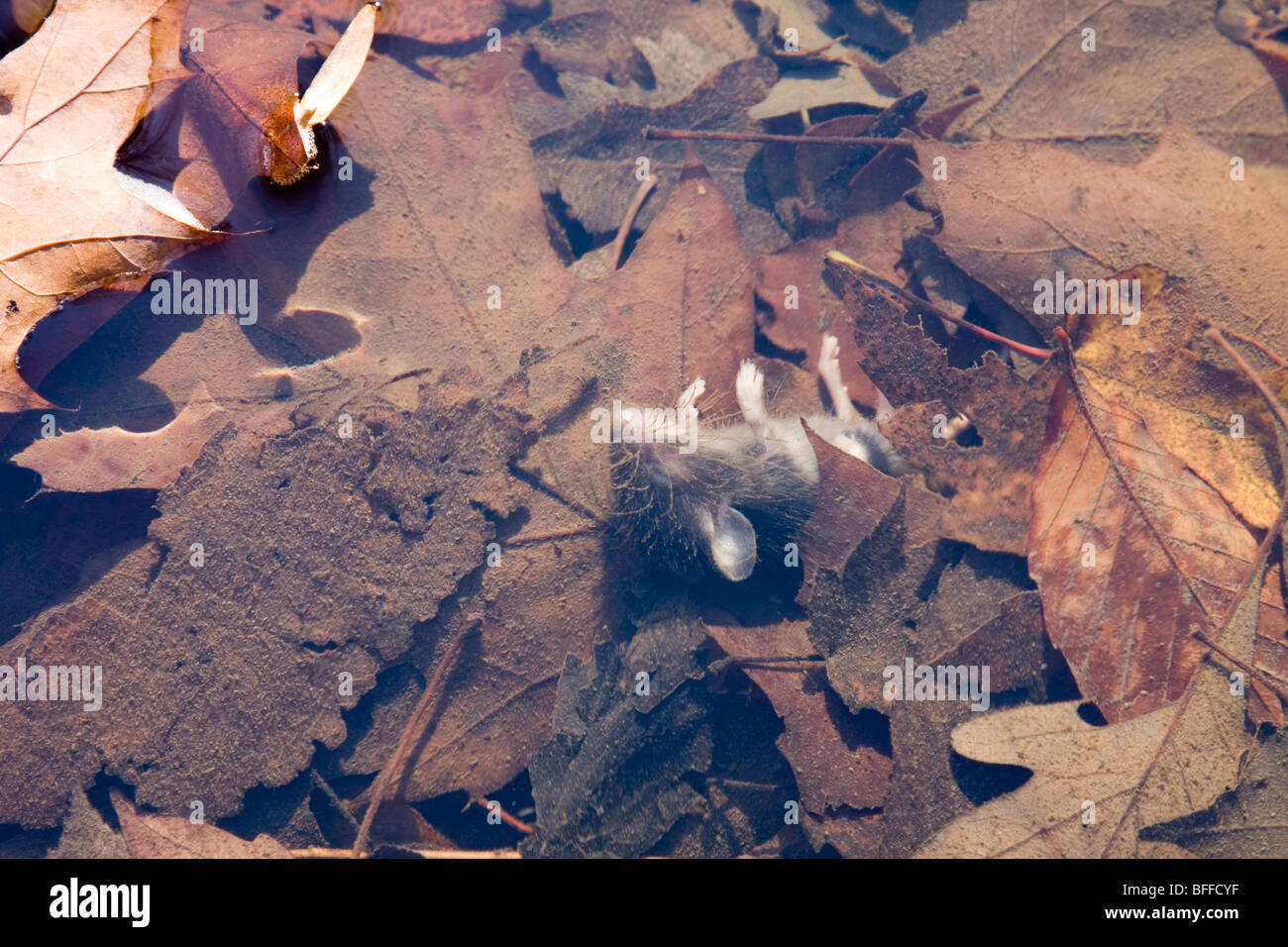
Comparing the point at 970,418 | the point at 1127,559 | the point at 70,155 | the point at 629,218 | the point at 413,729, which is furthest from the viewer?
the point at 629,218

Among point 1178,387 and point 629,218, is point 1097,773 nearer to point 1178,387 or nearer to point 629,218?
point 1178,387

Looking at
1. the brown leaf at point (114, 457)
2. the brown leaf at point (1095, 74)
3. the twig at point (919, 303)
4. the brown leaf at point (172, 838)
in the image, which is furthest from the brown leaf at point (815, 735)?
the brown leaf at point (1095, 74)

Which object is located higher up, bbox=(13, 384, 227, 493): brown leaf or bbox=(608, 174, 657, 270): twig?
bbox=(608, 174, 657, 270): twig

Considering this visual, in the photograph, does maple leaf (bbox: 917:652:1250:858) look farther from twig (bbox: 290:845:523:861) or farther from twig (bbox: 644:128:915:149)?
twig (bbox: 644:128:915:149)

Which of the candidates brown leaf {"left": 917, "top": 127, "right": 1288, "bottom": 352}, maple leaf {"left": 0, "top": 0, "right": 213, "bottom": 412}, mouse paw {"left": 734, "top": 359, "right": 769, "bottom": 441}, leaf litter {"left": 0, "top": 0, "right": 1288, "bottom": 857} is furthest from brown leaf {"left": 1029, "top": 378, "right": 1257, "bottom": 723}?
maple leaf {"left": 0, "top": 0, "right": 213, "bottom": 412}

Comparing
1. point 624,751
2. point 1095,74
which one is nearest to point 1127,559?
point 624,751

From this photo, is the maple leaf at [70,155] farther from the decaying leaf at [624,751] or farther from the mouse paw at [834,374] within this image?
the mouse paw at [834,374]
